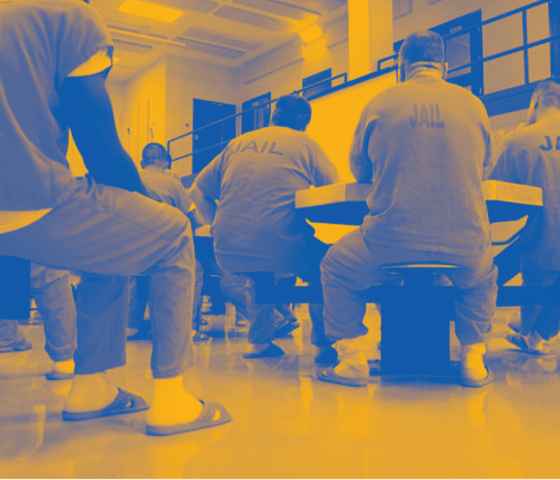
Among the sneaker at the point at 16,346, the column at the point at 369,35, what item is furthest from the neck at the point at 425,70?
the column at the point at 369,35

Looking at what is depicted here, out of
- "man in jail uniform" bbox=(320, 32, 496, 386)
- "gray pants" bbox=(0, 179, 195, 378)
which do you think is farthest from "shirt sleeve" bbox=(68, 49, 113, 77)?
"man in jail uniform" bbox=(320, 32, 496, 386)

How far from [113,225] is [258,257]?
3.55ft

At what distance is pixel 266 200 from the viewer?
239 cm

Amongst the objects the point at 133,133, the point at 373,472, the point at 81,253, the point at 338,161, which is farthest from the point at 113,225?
the point at 133,133

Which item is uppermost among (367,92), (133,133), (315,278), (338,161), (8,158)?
(133,133)

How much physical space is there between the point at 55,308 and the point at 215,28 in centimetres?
787

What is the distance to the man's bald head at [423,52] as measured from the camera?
2.00 m

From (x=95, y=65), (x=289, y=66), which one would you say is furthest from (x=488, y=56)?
(x=95, y=65)

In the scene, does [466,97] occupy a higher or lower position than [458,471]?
higher

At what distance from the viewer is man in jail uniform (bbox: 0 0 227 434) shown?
4.13 feet

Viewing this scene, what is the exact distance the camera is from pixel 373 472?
112 centimetres

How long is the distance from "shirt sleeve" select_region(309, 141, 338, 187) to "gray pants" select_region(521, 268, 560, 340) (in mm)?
867

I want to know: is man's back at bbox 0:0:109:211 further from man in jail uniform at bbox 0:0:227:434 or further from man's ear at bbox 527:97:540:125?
man's ear at bbox 527:97:540:125

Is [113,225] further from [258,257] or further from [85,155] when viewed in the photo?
[258,257]
